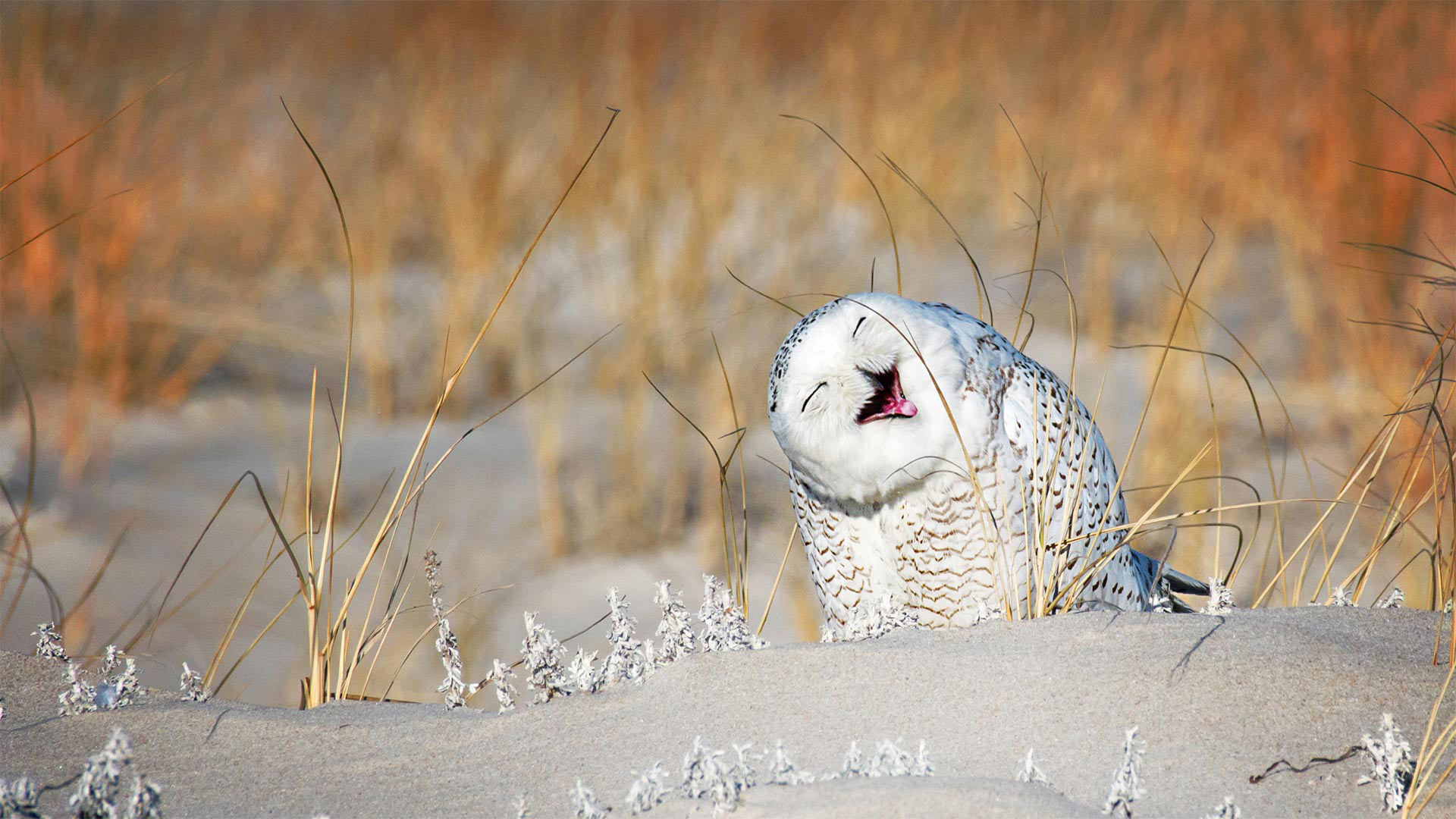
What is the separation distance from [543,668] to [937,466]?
0.67 m

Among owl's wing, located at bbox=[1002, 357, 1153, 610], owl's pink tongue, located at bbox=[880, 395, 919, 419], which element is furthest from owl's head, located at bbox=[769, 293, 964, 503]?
owl's wing, located at bbox=[1002, 357, 1153, 610]

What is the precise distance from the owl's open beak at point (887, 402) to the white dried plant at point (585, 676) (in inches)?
21.5

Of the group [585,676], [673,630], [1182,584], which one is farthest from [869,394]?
[1182,584]

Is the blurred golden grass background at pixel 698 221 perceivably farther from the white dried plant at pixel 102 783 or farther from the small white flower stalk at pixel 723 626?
the white dried plant at pixel 102 783

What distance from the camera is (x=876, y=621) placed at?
5.92 feet

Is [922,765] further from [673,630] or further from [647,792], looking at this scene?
[673,630]

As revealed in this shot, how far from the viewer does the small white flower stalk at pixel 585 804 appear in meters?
1.17

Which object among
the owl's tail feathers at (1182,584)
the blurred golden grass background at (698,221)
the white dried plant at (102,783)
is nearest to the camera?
the white dried plant at (102,783)

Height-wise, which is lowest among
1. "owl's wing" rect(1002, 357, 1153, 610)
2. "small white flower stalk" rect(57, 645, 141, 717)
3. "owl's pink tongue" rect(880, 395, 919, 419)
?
"small white flower stalk" rect(57, 645, 141, 717)

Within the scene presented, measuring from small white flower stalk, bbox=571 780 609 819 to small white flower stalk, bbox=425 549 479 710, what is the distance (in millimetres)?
488

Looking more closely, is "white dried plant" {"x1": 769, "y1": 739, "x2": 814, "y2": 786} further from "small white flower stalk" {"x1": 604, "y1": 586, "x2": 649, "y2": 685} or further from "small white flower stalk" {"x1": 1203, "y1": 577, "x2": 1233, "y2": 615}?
"small white flower stalk" {"x1": 1203, "y1": 577, "x2": 1233, "y2": 615}

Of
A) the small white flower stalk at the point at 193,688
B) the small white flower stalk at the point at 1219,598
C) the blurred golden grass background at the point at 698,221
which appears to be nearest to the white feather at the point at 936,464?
the small white flower stalk at the point at 1219,598

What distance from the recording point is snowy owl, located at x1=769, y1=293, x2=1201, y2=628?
180 centimetres

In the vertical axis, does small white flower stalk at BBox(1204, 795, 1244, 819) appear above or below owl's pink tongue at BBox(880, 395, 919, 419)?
below
